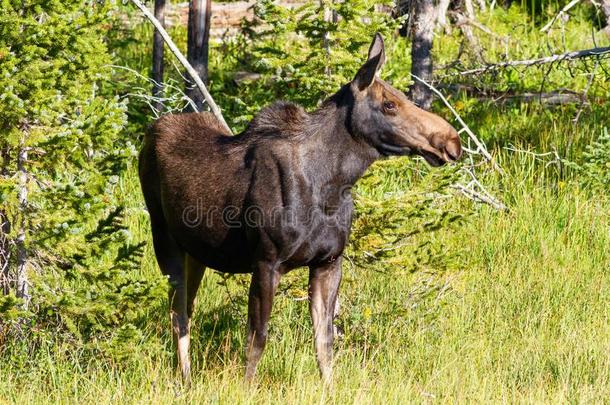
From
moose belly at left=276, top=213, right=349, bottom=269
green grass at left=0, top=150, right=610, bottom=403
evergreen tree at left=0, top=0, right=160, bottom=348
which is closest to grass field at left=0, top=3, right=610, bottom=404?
green grass at left=0, top=150, right=610, bottom=403

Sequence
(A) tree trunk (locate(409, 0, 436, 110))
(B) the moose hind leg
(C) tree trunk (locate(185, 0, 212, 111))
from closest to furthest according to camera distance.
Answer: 1. (B) the moose hind leg
2. (A) tree trunk (locate(409, 0, 436, 110))
3. (C) tree trunk (locate(185, 0, 212, 111))

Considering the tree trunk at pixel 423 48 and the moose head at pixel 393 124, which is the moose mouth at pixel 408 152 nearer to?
the moose head at pixel 393 124

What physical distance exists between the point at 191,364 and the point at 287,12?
2.46m

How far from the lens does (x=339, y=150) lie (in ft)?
20.9

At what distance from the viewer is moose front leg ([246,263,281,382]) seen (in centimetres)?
626

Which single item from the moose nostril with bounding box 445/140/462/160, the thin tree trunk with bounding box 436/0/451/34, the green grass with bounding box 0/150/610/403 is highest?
the thin tree trunk with bounding box 436/0/451/34

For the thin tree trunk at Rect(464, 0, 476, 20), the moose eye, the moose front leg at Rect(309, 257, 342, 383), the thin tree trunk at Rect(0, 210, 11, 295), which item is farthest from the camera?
the thin tree trunk at Rect(464, 0, 476, 20)

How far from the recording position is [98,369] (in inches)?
Result: 248

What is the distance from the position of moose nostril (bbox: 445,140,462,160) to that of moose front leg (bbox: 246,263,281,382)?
1.21m

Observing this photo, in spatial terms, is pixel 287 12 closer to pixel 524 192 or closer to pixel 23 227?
pixel 23 227

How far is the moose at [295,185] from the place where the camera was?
20.3 ft

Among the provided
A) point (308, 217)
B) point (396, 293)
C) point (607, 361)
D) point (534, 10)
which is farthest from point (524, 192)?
point (534, 10)

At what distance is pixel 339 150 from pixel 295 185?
1.22 feet

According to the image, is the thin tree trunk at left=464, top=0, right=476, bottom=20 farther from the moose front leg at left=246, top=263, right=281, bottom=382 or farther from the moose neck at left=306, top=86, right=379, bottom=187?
the moose front leg at left=246, top=263, right=281, bottom=382
